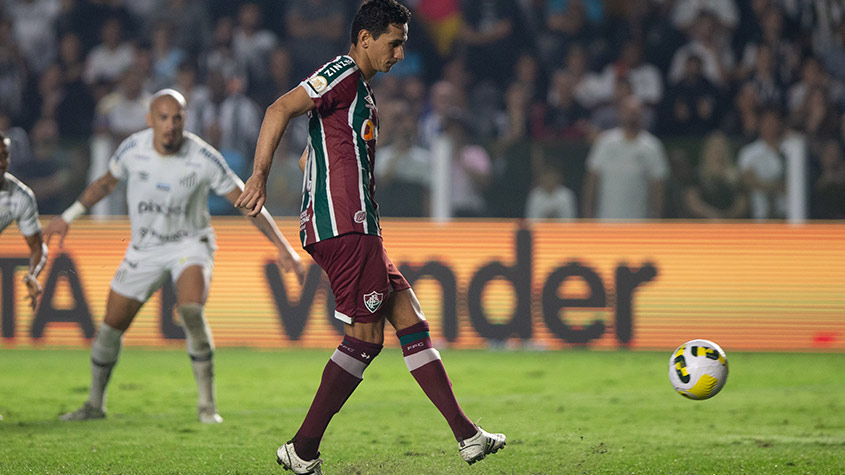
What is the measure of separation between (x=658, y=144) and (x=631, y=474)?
6382mm

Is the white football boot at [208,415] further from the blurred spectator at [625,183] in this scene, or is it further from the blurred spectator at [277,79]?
the blurred spectator at [277,79]

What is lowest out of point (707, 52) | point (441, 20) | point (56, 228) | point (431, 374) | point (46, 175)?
point (431, 374)

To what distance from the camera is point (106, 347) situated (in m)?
6.67

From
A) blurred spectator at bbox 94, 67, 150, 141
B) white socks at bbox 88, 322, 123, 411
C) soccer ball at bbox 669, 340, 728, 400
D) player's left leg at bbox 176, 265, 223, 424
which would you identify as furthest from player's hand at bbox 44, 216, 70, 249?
blurred spectator at bbox 94, 67, 150, 141

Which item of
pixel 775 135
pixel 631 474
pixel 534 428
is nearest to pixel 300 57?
pixel 775 135

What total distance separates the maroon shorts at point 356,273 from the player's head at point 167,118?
92.3 inches

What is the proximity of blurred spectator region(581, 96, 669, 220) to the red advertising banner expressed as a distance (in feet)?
0.50

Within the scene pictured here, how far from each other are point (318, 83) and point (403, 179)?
21.9 ft

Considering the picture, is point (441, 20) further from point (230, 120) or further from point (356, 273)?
point (356, 273)

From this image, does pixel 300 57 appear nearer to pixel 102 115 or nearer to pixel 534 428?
pixel 102 115

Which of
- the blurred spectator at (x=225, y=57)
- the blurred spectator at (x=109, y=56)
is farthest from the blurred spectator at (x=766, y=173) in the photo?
the blurred spectator at (x=109, y=56)

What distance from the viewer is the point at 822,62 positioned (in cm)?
1302

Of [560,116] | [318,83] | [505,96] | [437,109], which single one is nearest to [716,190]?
[560,116]

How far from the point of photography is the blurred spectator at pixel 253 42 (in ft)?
44.8
